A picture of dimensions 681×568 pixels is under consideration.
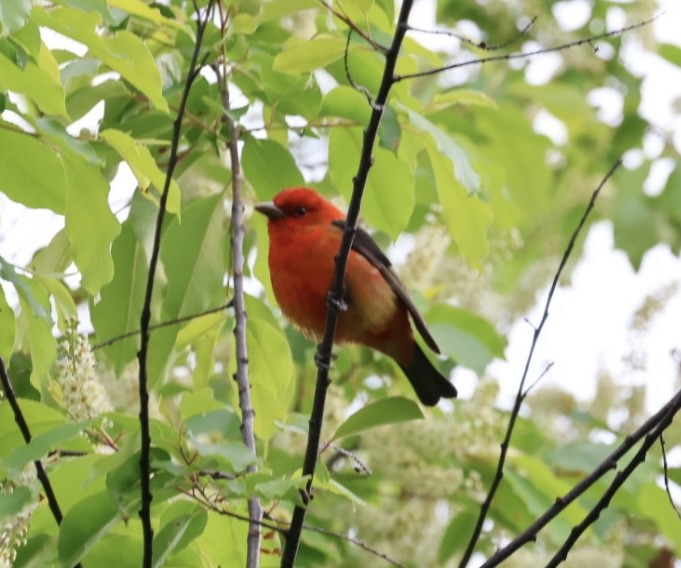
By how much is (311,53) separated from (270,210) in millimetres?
1102

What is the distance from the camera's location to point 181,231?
133 inches

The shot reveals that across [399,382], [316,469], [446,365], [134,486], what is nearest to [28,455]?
[134,486]

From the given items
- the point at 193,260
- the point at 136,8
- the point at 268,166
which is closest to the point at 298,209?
the point at 268,166

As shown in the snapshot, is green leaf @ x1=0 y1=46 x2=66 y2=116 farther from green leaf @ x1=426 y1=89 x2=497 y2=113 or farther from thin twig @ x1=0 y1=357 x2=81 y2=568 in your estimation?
green leaf @ x1=426 y1=89 x2=497 y2=113

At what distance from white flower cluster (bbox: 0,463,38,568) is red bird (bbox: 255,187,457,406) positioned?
128cm

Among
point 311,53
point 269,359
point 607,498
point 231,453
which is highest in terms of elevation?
point 311,53

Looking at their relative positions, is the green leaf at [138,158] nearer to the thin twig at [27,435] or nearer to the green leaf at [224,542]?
the thin twig at [27,435]

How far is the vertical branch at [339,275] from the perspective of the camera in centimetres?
229

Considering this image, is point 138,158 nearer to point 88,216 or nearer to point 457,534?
point 88,216

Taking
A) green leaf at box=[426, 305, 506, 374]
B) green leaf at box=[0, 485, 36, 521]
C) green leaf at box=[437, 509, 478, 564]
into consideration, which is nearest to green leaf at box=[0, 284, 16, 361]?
green leaf at box=[0, 485, 36, 521]

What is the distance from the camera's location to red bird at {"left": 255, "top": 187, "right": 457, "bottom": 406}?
370cm

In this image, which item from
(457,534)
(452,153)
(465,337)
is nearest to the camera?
(452,153)

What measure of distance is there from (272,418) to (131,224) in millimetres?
Answer: 578

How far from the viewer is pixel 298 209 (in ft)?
12.7
